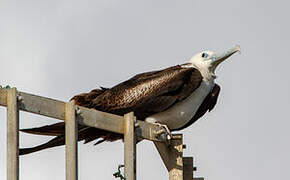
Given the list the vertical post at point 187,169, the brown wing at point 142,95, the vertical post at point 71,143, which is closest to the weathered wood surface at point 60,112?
the vertical post at point 71,143

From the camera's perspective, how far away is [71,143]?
13641mm

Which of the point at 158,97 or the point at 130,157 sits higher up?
the point at 158,97

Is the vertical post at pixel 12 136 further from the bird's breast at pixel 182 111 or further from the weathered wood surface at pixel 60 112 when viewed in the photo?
the bird's breast at pixel 182 111

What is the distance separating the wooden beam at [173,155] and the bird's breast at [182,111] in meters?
1.29

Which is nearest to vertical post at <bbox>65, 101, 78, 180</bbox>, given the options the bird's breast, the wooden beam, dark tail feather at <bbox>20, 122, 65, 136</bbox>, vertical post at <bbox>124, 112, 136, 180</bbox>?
vertical post at <bbox>124, 112, 136, 180</bbox>

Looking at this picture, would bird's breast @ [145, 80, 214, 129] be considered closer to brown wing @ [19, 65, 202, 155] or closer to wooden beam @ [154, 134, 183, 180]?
brown wing @ [19, 65, 202, 155]

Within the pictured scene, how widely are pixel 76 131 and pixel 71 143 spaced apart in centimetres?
16

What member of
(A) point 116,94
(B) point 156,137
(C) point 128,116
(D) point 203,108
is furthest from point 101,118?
(D) point 203,108

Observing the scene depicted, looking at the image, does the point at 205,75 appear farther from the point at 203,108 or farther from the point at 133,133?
the point at 133,133

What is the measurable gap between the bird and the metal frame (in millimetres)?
902

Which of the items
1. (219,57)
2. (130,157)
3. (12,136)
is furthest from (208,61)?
(12,136)

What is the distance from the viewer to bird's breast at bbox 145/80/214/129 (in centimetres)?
1725

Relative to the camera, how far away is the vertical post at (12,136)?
1312cm

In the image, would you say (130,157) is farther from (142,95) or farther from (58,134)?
(142,95)
